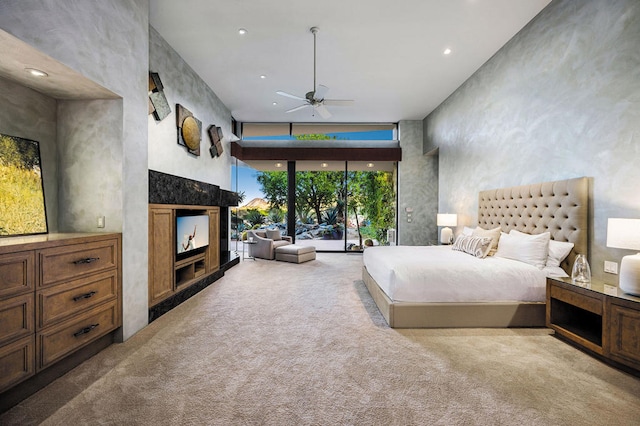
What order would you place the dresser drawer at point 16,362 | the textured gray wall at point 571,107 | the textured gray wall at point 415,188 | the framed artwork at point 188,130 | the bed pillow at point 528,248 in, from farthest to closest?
the textured gray wall at point 415,188 → the framed artwork at point 188,130 → the bed pillow at point 528,248 → the textured gray wall at point 571,107 → the dresser drawer at point 16,362

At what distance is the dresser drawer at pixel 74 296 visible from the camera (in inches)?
76.7

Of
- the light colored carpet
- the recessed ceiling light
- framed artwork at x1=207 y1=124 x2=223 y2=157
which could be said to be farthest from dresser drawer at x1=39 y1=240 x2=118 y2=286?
framed artwork at x1=207 y1=124 x2=223 y2=157

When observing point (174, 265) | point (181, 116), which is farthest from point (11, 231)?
point (181, 116)

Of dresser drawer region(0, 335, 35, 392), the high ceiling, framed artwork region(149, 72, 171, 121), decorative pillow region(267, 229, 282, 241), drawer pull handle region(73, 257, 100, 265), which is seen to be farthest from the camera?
decorative pillow region(267, 229, 282, 241)

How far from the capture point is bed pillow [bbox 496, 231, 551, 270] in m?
3.14

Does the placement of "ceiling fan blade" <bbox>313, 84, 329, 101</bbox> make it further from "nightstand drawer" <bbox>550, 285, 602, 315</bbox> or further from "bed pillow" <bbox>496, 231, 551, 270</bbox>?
"nightstand drawer" <bbox>550, 285, 602, 315</bbox>

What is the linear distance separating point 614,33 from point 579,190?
4.66ft

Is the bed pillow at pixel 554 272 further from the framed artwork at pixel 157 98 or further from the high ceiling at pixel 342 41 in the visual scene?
the framed artwork at pixel 157 98

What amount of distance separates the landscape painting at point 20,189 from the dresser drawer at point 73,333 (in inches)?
33.3

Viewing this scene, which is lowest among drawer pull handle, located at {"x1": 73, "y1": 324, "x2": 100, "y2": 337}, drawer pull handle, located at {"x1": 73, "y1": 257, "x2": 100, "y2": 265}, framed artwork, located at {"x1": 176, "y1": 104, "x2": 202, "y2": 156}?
drawer pull handle, located at {"x1": 73, "y1": 324, "x2": 100, "y2": 337}

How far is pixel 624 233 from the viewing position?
7.29 ft

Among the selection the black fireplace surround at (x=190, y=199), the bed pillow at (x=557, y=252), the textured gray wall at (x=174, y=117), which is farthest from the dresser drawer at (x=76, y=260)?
the bed pillow at (x=557, y=252)

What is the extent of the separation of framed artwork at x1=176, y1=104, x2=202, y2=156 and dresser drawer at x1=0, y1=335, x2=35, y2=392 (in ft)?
10.1

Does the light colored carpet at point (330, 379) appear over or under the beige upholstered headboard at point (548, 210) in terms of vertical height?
under
